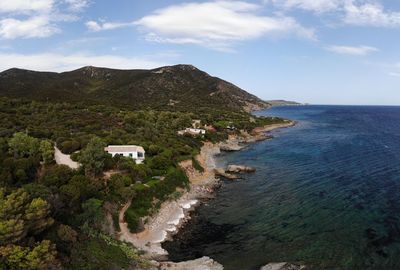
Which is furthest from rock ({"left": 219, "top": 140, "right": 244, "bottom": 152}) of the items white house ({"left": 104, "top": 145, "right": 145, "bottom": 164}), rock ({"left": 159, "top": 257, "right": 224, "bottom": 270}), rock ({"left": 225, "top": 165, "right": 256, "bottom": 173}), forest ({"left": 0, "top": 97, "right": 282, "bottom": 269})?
rock ({"left": 159, "top": 257, "right": 224, "bottom": 270})

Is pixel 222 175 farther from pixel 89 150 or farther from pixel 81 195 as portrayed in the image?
pixel 81 195

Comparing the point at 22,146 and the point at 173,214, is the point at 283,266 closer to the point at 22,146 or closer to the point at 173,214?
the point at 173,214

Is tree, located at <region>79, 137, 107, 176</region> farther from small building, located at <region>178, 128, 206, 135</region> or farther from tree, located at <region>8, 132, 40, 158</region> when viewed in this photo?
small building, located at <region>178, 128, 206, 135</region>

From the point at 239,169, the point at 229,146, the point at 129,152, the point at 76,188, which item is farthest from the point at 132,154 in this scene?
the point at 229,146

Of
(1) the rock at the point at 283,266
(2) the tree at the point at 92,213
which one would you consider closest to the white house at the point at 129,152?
(2) the tree at the point at 92,213

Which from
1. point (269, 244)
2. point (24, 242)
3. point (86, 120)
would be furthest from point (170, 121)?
point (24, 242)
